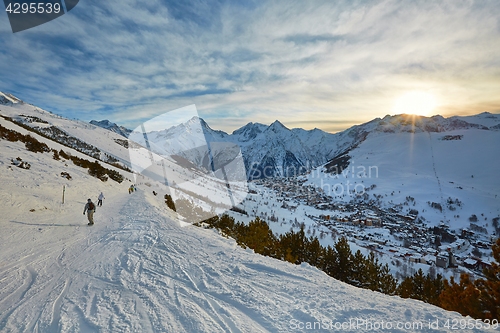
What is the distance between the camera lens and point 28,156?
18.9 m

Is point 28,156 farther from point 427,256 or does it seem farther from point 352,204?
point 352,204

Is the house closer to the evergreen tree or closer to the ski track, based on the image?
the evergreen tree

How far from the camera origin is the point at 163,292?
4.98 m

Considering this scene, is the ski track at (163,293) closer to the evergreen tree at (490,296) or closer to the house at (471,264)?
the evergreen tree at (490,296)

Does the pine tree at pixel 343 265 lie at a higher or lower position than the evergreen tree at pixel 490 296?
lower

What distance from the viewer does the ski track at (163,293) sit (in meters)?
3.97

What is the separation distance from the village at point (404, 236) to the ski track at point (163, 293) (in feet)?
147

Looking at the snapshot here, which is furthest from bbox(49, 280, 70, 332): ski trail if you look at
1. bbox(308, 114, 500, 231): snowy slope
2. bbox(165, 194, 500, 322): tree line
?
bbox(308, 114, 500, 231): snowy slope

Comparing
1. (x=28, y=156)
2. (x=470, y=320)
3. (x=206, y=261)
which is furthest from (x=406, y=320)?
(x=28, y=156)

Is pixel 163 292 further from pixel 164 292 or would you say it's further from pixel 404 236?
pixel 404 236

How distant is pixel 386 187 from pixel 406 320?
6457 inches

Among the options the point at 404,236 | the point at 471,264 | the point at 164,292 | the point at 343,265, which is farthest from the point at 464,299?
the point at 404,236

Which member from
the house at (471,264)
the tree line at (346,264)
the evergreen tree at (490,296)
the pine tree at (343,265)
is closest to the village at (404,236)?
the house at (471,264)

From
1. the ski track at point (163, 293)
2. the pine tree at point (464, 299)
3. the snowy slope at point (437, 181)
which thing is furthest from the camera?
the snowy slope at point (437, 181)
